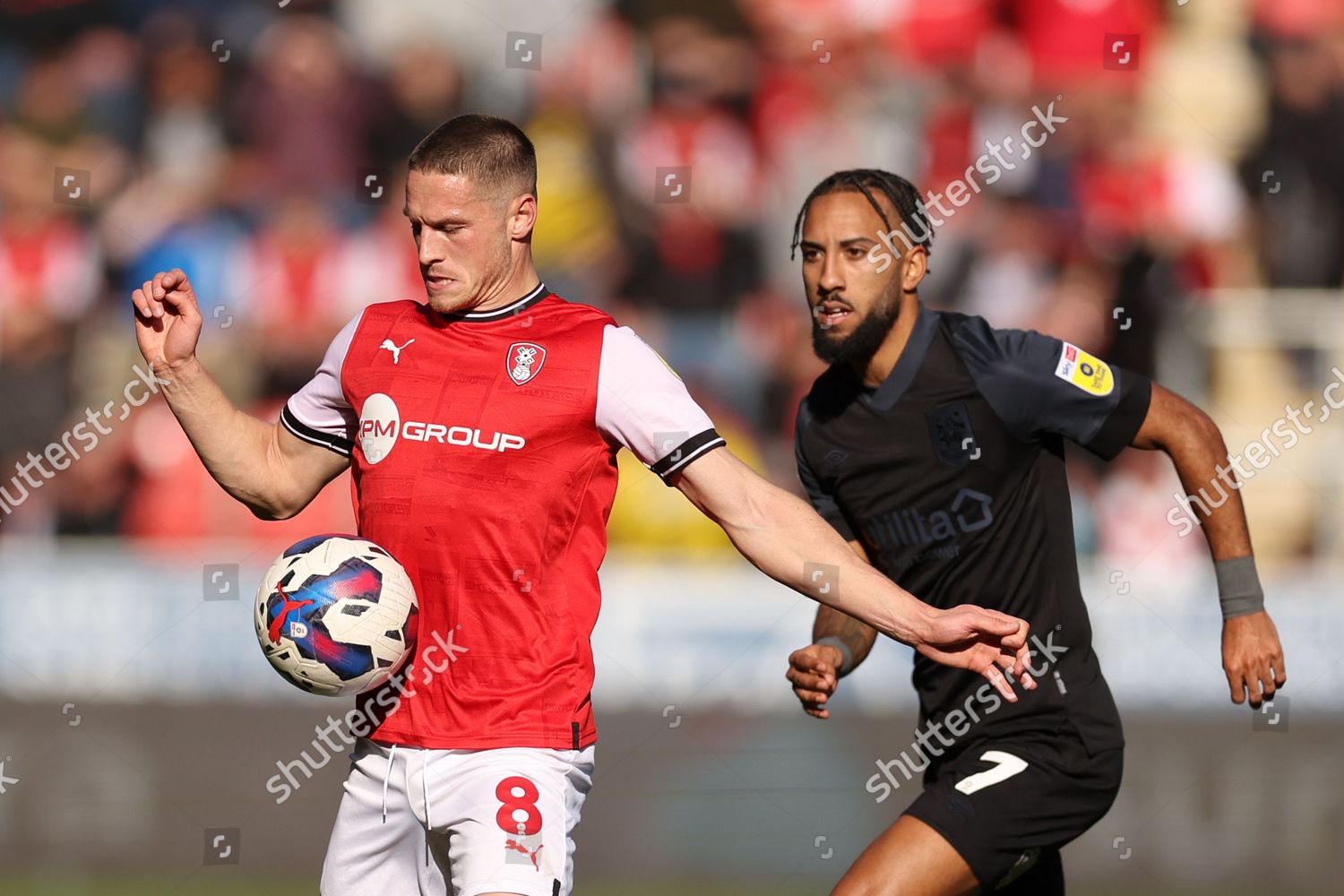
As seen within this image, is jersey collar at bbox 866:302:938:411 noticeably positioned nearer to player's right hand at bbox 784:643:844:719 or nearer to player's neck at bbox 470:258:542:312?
player's right hand at bbox 784:643:844:719

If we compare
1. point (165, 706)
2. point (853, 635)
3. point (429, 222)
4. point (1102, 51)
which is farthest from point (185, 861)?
point (1102, 51)

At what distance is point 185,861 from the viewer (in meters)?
6.66

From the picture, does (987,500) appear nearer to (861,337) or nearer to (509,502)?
(861,337)

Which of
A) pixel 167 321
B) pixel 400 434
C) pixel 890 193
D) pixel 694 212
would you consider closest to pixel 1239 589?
pixel 890 193

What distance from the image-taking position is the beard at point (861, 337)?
15.0 ft

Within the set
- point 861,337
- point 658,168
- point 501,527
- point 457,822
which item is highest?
point 658,168

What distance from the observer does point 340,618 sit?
3537 mm

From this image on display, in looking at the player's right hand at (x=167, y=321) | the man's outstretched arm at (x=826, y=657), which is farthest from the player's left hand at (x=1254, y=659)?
the player's right hand at (x=167, y=321)

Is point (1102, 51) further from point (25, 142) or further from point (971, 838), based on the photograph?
point (971, 838)

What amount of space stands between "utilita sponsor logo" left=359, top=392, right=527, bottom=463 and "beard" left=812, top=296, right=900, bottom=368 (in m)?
1.22

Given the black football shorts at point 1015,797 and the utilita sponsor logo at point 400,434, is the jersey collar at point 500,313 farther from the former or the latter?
the black football shorts at point 1015,797

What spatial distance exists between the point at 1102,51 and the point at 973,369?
6.77 metres

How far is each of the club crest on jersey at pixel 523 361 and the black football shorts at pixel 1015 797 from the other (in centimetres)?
152

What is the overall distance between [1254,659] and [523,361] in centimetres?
213
